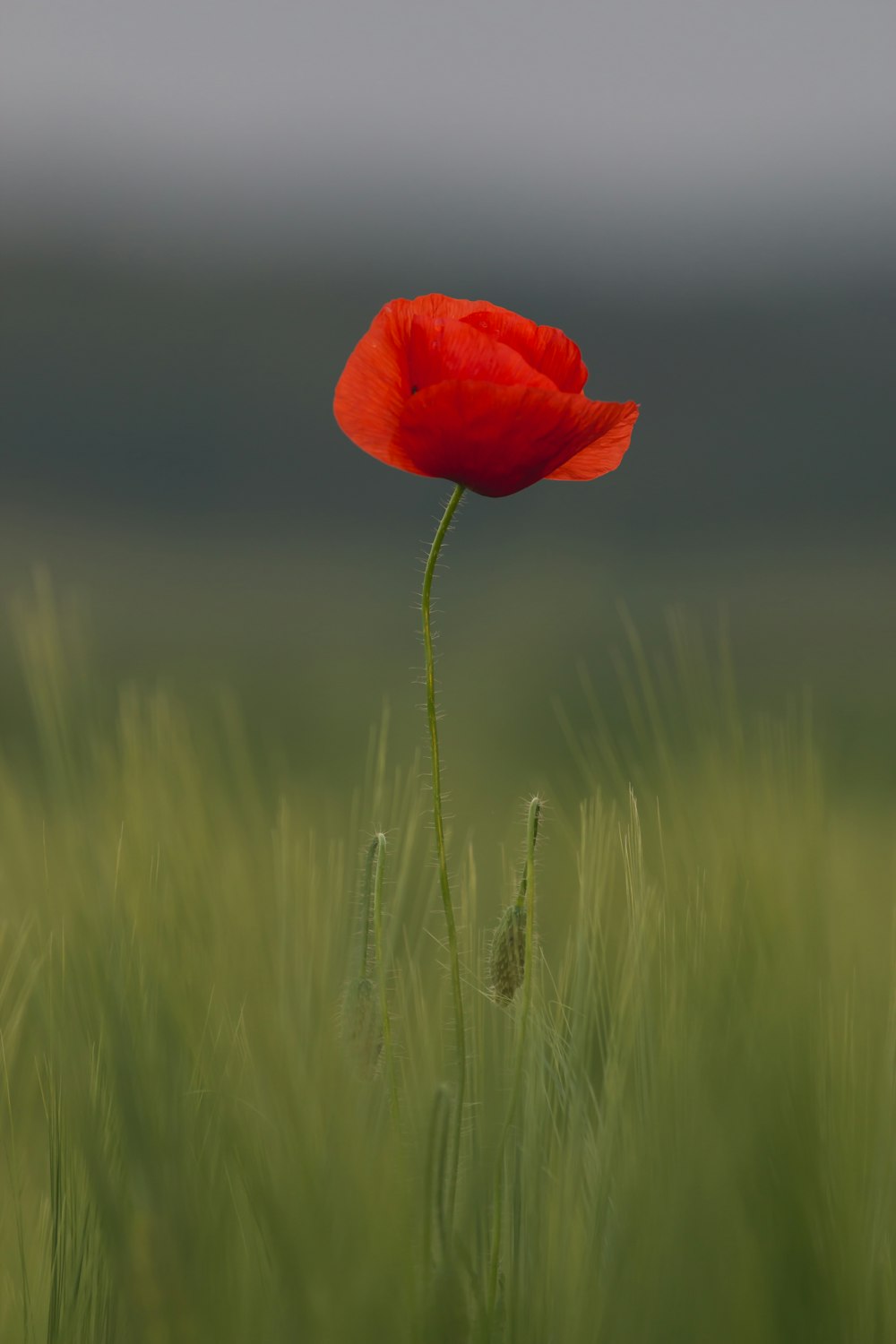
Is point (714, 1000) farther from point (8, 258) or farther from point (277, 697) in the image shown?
point (8, 258)

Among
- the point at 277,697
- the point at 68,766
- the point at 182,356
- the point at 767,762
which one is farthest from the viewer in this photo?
the point at 182,356

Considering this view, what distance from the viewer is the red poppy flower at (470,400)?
0.56m

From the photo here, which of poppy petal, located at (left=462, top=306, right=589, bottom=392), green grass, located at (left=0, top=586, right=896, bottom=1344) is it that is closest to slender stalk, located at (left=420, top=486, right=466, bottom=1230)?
green grass, located at (left=0, top=586, right=896, bottom=1344)

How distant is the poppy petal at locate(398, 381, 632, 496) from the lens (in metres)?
0.55

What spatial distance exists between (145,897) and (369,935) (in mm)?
124

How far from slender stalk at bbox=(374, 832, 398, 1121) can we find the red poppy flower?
0.62 feet

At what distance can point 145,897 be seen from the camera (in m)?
0.57

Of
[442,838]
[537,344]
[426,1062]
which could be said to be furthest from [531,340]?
[426,1062]

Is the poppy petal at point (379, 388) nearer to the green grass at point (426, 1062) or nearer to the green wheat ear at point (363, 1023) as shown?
the green grass at point (426, 1062)

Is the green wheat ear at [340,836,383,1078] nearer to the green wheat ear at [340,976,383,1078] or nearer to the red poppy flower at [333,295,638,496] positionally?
the green wheat ear at [340,976,383,1078]

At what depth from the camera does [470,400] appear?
1.82 feet

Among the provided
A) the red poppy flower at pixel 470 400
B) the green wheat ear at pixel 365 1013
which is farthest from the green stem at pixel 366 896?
the red poppy flower at pixel 470 400

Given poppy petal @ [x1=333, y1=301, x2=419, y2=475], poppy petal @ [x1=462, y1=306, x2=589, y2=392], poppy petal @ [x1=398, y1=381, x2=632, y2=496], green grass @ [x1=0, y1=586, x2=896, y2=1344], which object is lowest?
green grass @ [x1=0, y1=586, x2=896, y2=1344]

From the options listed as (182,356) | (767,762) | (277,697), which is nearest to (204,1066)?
(767,762)
